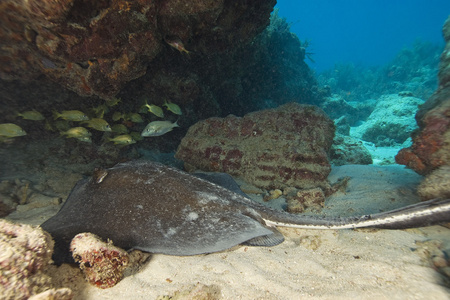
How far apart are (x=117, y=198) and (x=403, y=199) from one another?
474 cm

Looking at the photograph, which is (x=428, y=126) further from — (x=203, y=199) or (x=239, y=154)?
(x=203, y=199)

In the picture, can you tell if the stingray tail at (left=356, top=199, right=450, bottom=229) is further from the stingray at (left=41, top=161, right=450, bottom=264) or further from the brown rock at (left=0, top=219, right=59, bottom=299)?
the brown rock at (left=0, top=219, right=59, bottom=299)

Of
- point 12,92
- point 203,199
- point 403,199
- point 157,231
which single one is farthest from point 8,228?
point 12,92

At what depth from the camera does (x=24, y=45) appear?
165 inches

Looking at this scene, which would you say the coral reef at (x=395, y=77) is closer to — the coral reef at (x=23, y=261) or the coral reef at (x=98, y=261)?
the coral reef at (x=98, y=261)

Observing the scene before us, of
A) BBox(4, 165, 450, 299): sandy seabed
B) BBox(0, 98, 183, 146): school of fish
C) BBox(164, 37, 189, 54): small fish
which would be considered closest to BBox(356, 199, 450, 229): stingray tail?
BBox(4, 165, 450, 299): sandy seabed

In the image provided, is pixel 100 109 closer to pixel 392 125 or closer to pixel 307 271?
pixel 307 271

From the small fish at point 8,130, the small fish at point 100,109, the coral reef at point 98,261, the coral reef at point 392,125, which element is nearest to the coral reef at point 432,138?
the coral reef at point 98,261

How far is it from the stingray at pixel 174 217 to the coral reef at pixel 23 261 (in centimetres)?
30

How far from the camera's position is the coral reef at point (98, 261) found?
193 cm

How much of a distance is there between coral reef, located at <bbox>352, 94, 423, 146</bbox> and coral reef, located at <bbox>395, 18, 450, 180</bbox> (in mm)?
10132

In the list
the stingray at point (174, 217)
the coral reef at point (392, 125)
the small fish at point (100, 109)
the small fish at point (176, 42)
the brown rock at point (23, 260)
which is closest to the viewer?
the brown rock at point (23, 260)

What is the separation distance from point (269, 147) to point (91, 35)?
442 cm

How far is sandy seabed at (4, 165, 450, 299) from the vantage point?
75.9 inches
